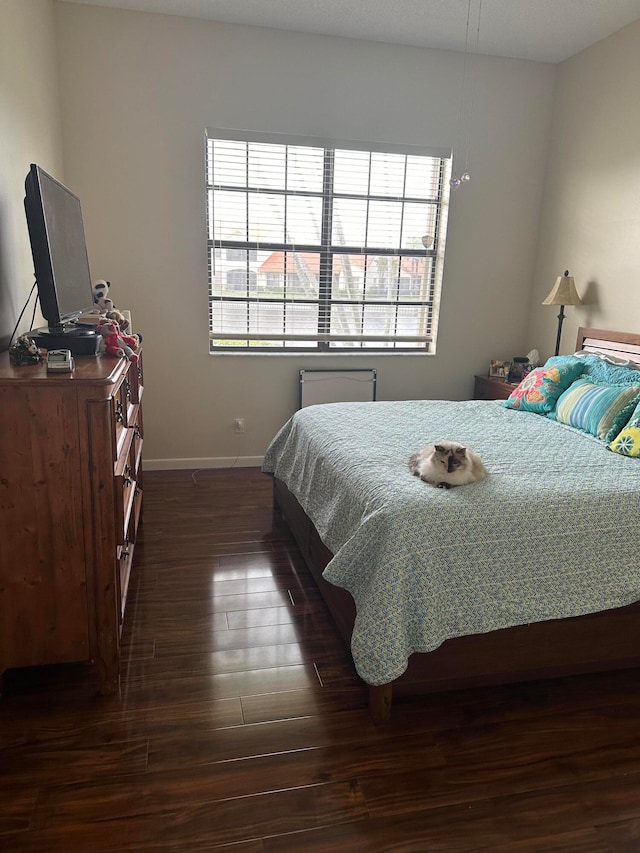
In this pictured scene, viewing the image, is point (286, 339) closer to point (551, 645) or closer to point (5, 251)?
point (5, 251)

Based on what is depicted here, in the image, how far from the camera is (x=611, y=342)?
3721 millimetres

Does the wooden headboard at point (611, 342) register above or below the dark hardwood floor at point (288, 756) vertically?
above

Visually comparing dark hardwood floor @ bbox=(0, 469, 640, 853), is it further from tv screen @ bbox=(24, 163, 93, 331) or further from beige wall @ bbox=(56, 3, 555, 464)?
beige wall @ bbox=(56, 3, 555, 464)

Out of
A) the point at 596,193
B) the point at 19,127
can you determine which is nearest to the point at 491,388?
the point at 596,193

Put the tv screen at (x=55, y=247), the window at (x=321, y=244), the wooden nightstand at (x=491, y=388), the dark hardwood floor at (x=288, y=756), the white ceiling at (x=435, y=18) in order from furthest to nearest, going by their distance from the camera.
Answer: the wooden nightstand at (x=491, y=388) < the window at (x=321, y=244) < the white ceiling at (x=435, y=18) < the tv screen at (x=55, y=247) < the dark hardwood floor at (x=288, y=756)

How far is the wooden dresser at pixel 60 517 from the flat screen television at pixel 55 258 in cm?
19

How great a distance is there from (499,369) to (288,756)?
11.3 ft

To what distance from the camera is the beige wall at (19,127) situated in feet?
8.25

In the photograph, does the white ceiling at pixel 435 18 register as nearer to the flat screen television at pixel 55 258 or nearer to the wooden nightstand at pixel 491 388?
the flat screen television at pixel 55 258

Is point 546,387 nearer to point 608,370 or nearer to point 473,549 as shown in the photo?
point 608,370

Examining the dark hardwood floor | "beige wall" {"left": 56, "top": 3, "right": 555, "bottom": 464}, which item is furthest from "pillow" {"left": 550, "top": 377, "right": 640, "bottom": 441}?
"beige wall" {"left": 56, "top": 3, "right": 555, "bottom": 464}

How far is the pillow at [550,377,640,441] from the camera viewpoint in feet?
9.14

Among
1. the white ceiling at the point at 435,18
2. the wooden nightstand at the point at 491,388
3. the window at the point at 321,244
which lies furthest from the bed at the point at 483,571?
the white ceiling at the point at 435,18

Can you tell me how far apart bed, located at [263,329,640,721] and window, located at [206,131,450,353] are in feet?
7.09
